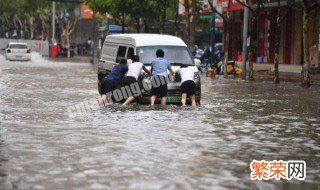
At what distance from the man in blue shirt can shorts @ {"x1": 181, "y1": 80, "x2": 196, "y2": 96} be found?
1.46 ft

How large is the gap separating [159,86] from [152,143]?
21.7ft

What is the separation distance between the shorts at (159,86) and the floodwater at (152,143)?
0.42 m

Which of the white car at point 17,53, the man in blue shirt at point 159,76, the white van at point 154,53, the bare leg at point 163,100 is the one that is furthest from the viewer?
the white car at point 17,53

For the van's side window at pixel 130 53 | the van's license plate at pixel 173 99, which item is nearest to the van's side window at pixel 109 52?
the van's side window at pixel 130 53

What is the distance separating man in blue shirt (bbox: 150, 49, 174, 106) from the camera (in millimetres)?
17875

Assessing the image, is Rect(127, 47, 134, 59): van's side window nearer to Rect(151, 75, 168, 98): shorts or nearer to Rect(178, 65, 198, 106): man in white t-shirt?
Rect(151, 75, 168, 98): shorts

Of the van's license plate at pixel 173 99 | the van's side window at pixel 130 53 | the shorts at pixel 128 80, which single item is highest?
the van's side window at pixel 130 53

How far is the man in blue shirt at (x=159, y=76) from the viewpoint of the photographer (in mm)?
17875

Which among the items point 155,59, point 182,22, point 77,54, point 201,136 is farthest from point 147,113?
point 77,54

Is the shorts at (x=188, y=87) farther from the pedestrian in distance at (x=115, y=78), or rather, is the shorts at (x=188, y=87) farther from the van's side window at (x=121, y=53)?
the van's side window at (x=121, y=53)

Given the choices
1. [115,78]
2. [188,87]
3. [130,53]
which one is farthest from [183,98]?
[130,53]

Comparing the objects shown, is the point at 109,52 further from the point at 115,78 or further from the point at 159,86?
the point at 159,86

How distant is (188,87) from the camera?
1819 cm

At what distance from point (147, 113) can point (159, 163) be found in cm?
685
